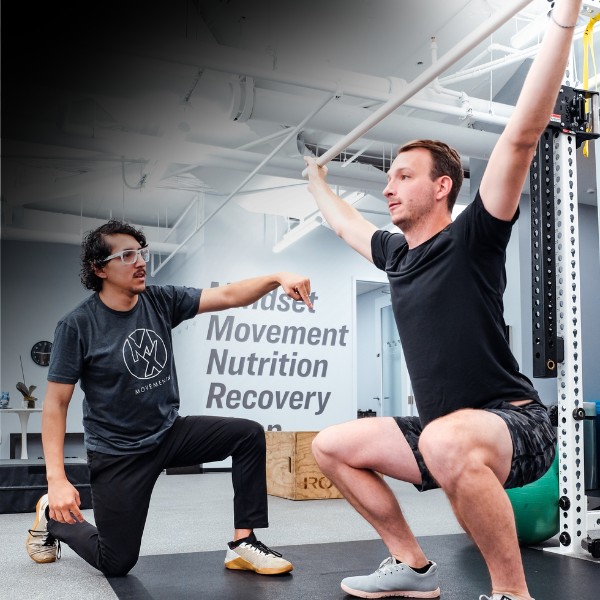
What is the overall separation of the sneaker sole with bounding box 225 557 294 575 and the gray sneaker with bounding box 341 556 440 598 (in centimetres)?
42

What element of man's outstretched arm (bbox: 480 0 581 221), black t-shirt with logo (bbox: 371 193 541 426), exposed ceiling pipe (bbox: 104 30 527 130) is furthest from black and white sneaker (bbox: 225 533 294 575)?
exposed ceiling pipe (bbox: 104 30 527 130)

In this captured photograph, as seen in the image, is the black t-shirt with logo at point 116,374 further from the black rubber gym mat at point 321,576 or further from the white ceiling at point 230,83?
the white ceiling at point 230,83

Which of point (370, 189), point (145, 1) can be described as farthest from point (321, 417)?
point (145, 1)

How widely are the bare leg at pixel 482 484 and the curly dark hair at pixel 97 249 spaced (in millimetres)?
1507

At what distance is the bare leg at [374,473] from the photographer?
2100mm

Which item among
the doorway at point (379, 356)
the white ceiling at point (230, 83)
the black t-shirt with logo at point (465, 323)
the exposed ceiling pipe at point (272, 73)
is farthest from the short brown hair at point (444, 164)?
the doorway at point (379, 356)

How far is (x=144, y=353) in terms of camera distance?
8.61 feet

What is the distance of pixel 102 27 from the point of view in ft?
14.7

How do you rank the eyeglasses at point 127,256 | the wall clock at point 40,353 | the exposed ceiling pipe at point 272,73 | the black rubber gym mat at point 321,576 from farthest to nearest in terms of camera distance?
the wall clock at point 40,353, the exposed ceiling pipe at point 272,73, the eyeglasses at point 127,256, the black rubber gym mat at point 321,576

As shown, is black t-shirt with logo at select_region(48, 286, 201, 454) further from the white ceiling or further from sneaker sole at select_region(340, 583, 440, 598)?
the white ceiling

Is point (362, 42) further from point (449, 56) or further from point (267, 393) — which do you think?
point (267, 393)

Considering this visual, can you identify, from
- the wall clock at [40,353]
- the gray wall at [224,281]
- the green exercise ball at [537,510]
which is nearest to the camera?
the green exercise ball at [537,510]

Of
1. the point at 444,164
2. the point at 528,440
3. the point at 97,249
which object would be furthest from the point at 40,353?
the point at 528,440

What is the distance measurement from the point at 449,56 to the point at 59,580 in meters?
2.64
